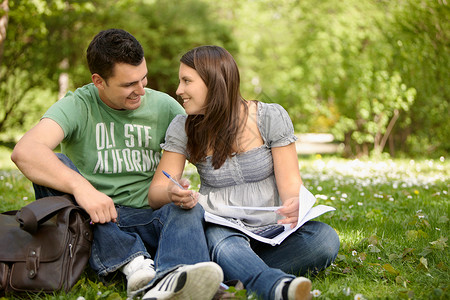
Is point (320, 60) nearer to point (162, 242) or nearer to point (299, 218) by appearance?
point (299, 218)

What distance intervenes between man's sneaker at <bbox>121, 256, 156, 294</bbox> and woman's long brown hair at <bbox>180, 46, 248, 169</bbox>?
0.76 metres

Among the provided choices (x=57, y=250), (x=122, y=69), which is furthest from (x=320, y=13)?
(x=57, y=250)

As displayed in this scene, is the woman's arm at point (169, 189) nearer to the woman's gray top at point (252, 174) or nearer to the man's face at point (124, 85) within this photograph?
the woman's gray top at point (252, 174)

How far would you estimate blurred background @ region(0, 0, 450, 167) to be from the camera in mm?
9828

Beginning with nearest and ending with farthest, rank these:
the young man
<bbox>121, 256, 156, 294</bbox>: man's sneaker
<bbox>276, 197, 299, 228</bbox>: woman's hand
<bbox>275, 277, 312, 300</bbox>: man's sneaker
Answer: <bbox>275, 277, 312, 300</bbox>: man's sneaker < <bbox>121, 256, 156, 294</bbox>: man's sneaker < the young man < <bbox>276, 197, 299, 228</bbox>: woman's hand

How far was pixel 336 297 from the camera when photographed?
223cm

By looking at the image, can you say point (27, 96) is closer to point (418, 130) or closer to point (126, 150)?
point (418, 130)

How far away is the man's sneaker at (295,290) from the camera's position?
1986 millimetres

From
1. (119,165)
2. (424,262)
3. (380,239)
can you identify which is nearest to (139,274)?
(119,165)

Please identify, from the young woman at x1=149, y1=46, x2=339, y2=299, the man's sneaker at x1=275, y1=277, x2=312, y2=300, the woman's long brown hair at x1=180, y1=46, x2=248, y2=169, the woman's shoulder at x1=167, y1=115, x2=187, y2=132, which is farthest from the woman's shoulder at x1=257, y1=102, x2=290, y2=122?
the man's sneaker at x1=275, y1=277, x2=312, y2=300

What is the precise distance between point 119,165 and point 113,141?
17 cm

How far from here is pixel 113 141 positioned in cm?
316

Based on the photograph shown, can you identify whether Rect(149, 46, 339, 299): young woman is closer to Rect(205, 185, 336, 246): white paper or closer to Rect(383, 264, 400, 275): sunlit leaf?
Rect(205, 185, 336, 246): white paper

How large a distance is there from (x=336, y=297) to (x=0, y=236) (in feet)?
5.41
